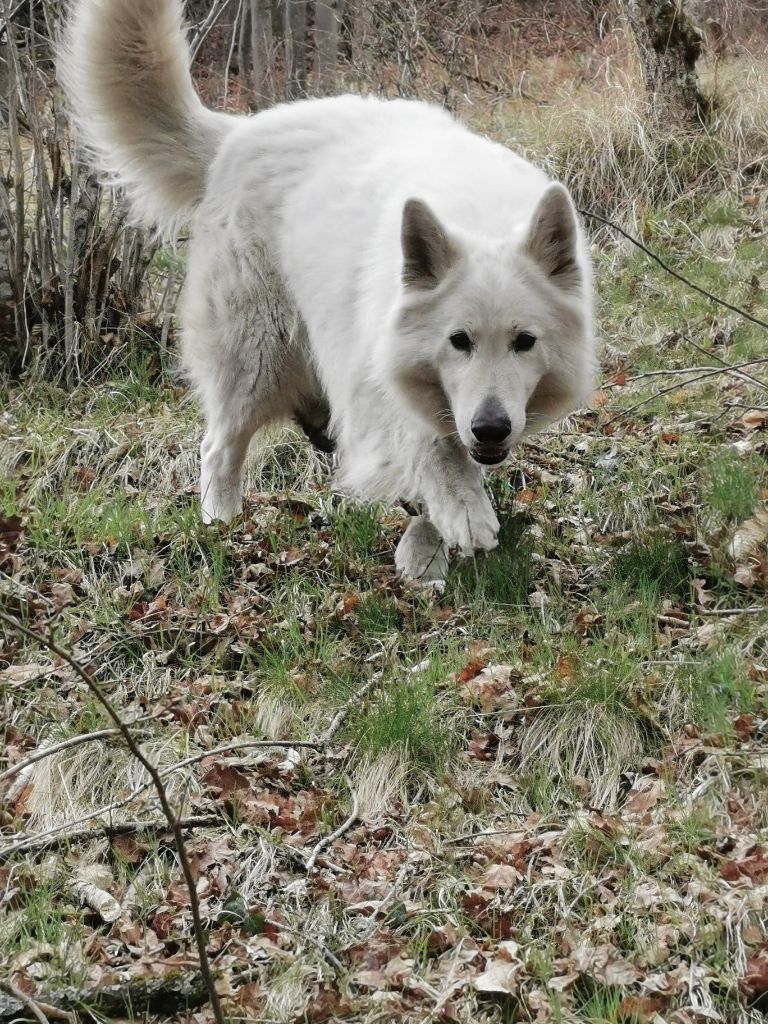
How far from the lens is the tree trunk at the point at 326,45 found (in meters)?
8.80

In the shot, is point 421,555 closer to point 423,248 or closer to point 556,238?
point 423,248

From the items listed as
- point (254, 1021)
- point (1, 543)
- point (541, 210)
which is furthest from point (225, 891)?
point (541, 210)

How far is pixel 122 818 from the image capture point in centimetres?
342

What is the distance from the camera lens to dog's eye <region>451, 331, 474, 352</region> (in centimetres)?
408

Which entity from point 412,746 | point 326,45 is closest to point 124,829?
point 412,746

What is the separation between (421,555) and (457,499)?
0.46 m

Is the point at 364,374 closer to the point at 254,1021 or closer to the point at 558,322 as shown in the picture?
the point at 558,322

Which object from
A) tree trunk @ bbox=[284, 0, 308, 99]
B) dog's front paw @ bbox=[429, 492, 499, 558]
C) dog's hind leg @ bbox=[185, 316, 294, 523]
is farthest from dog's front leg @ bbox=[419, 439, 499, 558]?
tree trunk @ bbox=[284, 0, 308, 99]

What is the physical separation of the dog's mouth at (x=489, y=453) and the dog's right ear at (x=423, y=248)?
2.10 ft

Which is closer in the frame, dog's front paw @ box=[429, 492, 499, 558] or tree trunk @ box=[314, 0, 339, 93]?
dog's front paw @ box=[429, 492, 499, 558]

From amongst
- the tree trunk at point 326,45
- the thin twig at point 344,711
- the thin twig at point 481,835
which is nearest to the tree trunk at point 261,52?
the tree trunk at point 326,45

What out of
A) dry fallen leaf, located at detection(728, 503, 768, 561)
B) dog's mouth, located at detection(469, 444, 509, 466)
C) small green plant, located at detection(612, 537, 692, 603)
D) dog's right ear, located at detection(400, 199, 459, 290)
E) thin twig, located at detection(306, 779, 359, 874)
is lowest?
thin twig, located at detection(306, 779, 359, 874)

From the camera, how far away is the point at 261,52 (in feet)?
30.9

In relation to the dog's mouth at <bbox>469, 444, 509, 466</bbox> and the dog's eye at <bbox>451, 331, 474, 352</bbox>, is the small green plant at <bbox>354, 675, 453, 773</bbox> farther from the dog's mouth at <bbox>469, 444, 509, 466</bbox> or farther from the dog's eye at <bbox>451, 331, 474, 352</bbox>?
the dog's eye at <bbox>451, 331, 474, 352</bbox>
